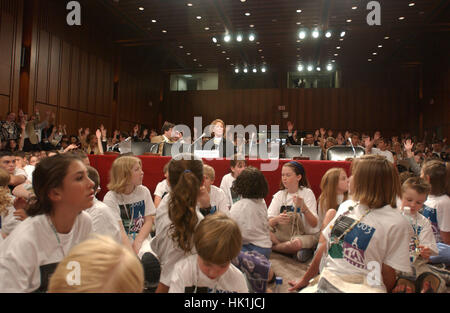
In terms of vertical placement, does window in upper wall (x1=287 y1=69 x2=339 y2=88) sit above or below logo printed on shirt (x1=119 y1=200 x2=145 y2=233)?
above

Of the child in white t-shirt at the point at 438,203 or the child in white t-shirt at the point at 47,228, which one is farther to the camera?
the child in white t-shirt at the point at 438,203

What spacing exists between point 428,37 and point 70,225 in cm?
1266

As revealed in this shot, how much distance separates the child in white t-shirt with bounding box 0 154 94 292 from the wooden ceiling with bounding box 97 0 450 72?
307 inches

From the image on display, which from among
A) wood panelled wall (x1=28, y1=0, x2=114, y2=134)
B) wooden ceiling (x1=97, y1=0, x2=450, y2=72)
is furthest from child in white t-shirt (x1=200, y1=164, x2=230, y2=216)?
wood panelled wall (x1=28, y1=0, x2=114, y2=134)

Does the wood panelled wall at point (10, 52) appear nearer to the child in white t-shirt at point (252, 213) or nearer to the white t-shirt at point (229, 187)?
the white t-shirt at point (229, 187)

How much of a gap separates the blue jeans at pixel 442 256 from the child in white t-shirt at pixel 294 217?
0.98 meters

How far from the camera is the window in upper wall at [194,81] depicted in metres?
15.1

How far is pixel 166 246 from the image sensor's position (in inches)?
75.0

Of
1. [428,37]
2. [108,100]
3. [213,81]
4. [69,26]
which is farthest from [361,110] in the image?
[69,26]

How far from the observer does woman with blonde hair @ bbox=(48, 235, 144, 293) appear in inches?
32.0

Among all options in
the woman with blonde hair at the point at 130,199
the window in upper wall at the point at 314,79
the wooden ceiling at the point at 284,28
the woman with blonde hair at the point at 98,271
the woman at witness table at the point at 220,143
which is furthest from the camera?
the window in upper wall at the point at 314,79

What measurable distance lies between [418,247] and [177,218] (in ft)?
5.34

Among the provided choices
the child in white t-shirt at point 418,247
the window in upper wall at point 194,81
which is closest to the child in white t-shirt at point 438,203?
the child in white t-shirt at point 418,247

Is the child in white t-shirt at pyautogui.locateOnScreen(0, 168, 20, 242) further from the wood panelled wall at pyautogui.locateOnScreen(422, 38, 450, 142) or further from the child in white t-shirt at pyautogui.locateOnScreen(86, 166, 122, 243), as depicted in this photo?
the wood panelled wall at pyautogui.locateOnScreen(422, 38, 450, 142)
